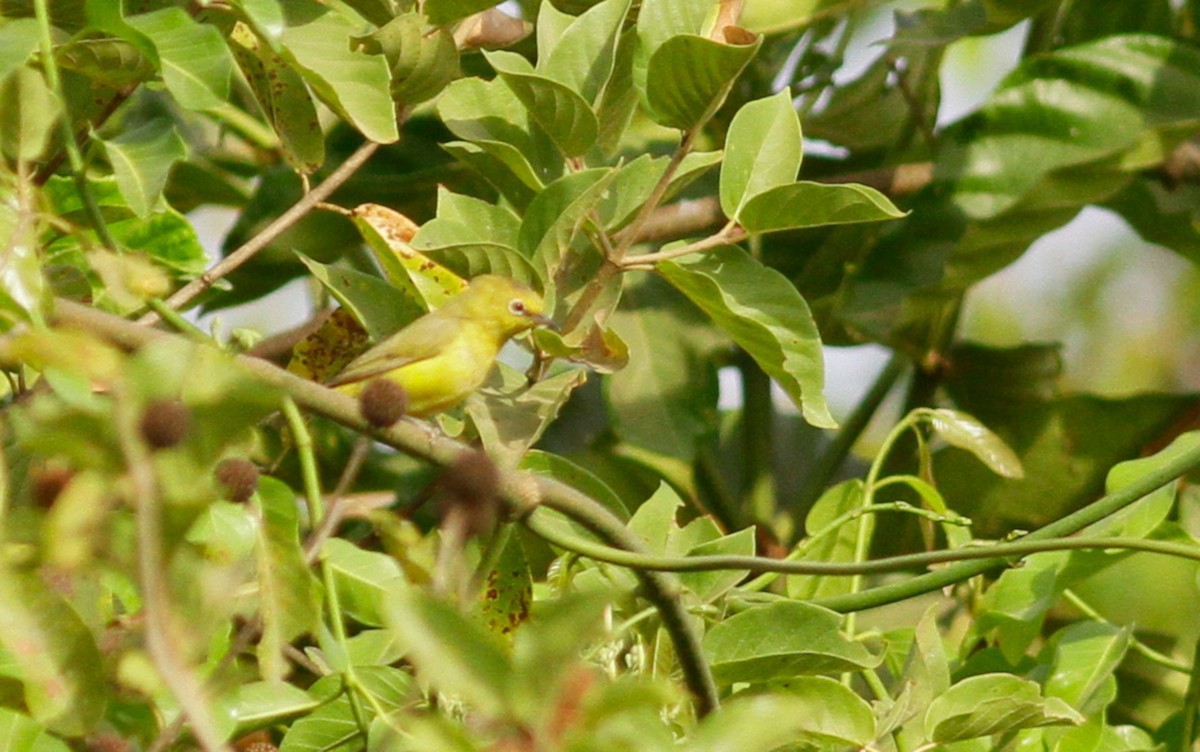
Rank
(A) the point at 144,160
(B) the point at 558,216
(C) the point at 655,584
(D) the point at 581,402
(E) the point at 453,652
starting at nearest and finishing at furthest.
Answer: (E) the point at 453,652, (C) the point at 655,584, (A) the point at 144,160, (B) the point at 558,216, (D) the point at 581,402

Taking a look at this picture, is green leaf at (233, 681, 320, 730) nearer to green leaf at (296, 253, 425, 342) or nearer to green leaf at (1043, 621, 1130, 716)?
green leaf at (296, 253, 425, 342)

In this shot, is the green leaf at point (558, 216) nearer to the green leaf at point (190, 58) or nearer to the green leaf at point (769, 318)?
the green leaf at point (769, 318)

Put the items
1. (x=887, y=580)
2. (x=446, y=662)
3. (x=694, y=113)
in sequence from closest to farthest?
(x=446, y=662) → (x=694, y=113) → (x=887, y=580)

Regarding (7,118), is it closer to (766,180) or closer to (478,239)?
Answer: (478,239)

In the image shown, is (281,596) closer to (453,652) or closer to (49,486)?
(49,486)


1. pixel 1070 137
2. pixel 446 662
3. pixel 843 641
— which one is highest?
pixel 446 662

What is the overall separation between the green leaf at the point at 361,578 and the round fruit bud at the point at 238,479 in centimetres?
57

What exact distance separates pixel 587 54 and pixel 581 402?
53.5 inches

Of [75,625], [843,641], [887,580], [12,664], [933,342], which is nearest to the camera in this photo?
[75,625]

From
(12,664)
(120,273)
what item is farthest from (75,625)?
(12,664)

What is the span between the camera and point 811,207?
6.01 feet

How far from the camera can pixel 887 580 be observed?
2857 mm

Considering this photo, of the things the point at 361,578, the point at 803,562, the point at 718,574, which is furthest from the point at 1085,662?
the point at 361,578

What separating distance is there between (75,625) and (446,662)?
0.39 meters
